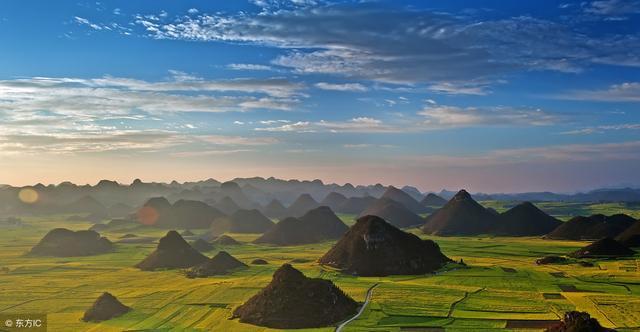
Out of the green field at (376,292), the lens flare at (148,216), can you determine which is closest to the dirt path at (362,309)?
the green field at (376,292)

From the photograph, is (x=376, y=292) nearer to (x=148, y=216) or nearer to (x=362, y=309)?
(x=362, y=309)

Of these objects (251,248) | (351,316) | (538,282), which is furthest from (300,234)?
(351,316)

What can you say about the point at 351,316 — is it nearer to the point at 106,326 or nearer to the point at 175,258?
the point at 106,326

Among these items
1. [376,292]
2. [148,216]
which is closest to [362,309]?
[376,292]

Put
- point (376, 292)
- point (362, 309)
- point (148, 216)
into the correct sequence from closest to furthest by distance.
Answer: point (362, 309) → point (376, 292) → point (148, 216)

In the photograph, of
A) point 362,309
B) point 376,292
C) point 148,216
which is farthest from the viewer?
point 148,216

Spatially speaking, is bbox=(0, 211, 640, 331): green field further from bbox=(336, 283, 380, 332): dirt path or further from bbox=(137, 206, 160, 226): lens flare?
bbox=(137, 206, 160, 226): lens flare
